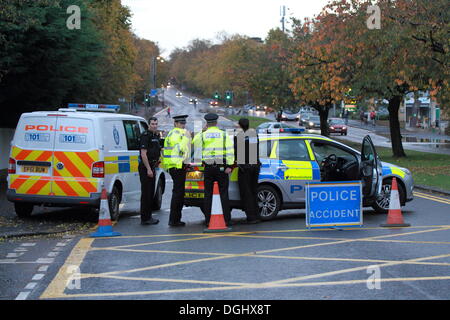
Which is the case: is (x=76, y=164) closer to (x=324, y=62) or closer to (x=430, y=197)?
(x=430, y=197)

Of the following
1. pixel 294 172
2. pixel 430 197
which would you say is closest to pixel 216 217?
pixel 294 172

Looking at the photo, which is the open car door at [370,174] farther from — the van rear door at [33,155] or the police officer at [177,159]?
the van rear door at [33,155]

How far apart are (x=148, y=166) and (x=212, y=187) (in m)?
1.26

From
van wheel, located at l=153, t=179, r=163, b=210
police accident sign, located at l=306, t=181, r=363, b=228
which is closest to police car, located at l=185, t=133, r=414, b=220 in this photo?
police accident sign, located at l=306, t=181, r=363, b=228

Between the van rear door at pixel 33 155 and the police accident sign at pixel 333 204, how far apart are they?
15.5 ft

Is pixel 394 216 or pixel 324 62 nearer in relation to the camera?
pixel 394 216

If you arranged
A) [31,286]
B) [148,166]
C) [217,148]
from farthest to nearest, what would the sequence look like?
[148,166] < [217,148] < [31,286]

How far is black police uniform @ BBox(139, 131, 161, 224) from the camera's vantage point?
13.0 metres

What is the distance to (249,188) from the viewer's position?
1279 cm

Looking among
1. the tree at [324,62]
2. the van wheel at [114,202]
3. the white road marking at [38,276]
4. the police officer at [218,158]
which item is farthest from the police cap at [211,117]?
the tree at [324,62]

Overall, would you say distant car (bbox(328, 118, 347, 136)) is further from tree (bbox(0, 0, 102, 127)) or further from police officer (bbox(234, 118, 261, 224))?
police officer (bbox(234, 118, 261, 224))

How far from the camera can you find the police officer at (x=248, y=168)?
12734 millimetres

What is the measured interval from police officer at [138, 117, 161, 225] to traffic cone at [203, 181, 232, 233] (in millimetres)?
1507
